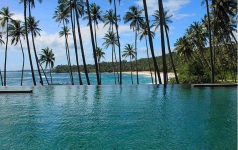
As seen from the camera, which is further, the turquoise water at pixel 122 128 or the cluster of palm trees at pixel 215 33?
the cluster of palm trees at pixel 215 33

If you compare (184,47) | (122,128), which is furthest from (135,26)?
(122,128)

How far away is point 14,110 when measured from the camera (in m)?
10.4

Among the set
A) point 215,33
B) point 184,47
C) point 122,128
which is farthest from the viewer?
point 184,47

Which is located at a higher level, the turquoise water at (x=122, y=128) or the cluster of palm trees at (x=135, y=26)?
the cluster of palm trees at (x=135, y=26)

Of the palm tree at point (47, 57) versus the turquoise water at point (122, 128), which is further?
the palm tree at point (47, 57)

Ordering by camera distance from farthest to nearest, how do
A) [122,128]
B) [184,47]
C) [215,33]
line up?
1. [184,47]
2. [215,33]
3. [122,128]

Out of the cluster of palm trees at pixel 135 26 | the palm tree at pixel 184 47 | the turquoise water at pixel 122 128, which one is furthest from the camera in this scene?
the palm tree at pixel 184 47

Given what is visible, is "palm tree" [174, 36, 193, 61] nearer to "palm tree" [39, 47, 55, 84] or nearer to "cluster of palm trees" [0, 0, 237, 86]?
"cluster of palm trees" [0, 0, 237, 86]

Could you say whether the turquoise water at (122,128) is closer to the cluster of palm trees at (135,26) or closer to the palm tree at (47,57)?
the cluster of palm trees at (135,26)

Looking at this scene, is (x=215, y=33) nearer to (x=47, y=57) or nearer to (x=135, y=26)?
(x=135, y=26)

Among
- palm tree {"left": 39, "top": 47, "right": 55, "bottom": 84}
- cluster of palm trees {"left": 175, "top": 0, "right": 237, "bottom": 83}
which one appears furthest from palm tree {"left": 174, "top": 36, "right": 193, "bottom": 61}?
palm tree {"left": 39, "top": 47, "right": 55, "bottom": 84}

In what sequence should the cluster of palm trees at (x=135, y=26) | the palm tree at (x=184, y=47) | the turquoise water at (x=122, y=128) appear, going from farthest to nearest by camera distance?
the palm tree at (x=184, y=47), the cluster of palm trees at (x=135, y=26), the turquoise water at (x=122, y=128)

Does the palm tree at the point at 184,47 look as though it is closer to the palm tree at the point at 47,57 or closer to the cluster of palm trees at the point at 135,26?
the cluster of palm trees at the point at 135,26

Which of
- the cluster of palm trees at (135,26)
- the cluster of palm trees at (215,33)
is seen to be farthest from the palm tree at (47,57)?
the cluster of palm trees at (215,33)
